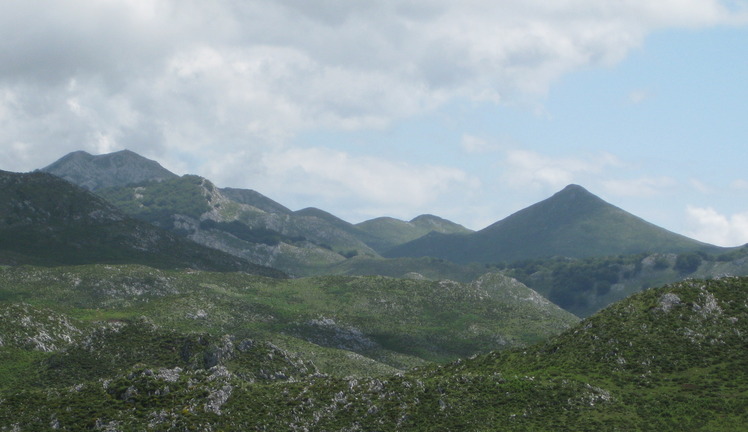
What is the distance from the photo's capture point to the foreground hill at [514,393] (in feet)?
252

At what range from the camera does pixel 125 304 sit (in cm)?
19712

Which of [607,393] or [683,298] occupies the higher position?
[683,298]

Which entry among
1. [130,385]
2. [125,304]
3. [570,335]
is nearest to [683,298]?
[570,335]

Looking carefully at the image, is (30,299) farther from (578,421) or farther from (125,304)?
(578,421)

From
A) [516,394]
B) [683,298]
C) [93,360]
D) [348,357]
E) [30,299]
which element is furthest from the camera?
[30,299]

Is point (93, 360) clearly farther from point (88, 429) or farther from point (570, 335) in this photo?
point (570, 335)

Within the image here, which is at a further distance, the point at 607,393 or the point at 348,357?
the point at 348,357

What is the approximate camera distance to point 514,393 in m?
81.6

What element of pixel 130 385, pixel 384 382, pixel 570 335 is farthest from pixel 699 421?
pixel 130 385

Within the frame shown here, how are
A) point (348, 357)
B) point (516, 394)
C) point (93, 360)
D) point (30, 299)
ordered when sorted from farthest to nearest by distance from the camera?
point (30, 299) < point (348, 357) < point (93, 360) < point (516, 394)

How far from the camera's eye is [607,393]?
8156 centimetres

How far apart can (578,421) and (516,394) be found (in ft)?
25.8

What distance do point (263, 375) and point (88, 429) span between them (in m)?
41.5

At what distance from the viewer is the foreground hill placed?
7694cm
